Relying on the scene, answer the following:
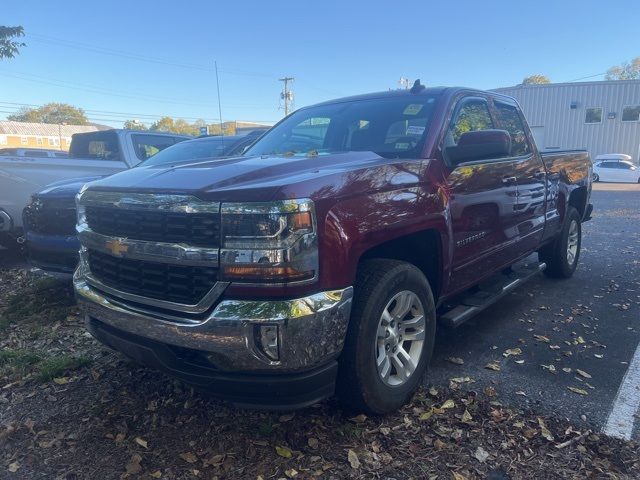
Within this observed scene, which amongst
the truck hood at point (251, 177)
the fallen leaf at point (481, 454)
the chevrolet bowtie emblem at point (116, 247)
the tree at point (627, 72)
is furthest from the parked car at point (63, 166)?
the tree at point (627, 72)

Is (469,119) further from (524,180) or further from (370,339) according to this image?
(370,339)

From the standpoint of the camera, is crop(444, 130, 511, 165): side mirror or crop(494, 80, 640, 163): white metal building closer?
crop(444, 130, 511, 165): side mirror

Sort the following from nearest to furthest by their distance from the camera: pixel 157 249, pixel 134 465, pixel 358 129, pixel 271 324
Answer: pixel 271 324
pixel 157 249
pixel 134 465
pixel 358 129

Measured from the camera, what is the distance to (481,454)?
2531 mm

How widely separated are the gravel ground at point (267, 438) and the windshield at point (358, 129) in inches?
66.4

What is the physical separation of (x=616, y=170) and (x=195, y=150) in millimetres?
26061

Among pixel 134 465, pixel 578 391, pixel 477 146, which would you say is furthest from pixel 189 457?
pixel 477 146

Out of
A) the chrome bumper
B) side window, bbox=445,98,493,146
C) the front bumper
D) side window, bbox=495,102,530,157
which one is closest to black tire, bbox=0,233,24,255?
the front bumper

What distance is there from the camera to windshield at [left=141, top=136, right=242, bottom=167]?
6173mm

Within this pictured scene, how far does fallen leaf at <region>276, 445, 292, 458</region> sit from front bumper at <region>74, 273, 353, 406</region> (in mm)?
457

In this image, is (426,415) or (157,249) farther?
(426,415)

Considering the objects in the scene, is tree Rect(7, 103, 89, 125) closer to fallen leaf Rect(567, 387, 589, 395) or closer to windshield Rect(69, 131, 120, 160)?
windshield Rect(69, 131, 120, 160)

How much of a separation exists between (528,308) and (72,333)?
4.34m

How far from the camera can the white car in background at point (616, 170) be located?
25.2m
